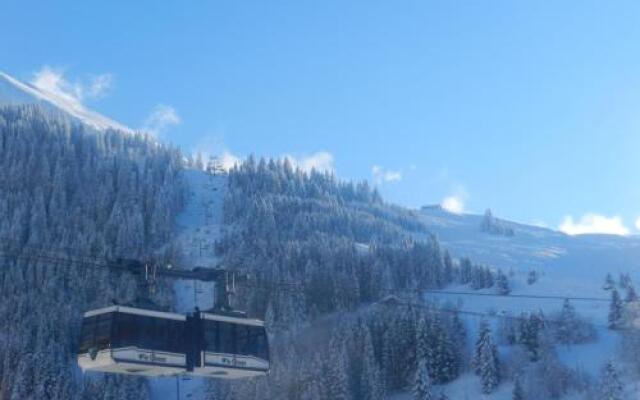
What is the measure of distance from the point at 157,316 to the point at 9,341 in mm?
92418

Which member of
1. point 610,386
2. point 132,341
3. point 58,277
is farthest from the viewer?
point 58,277

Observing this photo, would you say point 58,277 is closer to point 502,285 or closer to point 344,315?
point 344,315


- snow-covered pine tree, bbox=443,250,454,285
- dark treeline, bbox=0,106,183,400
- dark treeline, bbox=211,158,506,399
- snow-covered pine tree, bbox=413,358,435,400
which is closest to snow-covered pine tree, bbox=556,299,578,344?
dark treeline, bbox=211,158,506,399

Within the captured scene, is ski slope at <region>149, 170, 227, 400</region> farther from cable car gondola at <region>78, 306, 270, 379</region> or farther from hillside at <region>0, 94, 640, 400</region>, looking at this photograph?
cable car gondola at <region>78, 306, 270, 379</region>

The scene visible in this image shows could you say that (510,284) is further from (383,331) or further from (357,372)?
(357,372)

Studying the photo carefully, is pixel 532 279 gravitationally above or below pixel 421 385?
above

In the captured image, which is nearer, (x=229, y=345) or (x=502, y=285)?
(x=229, y=345)

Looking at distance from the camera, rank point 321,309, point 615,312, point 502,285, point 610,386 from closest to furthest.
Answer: point 610,386
point 615,312
point 321,309
point 502,285

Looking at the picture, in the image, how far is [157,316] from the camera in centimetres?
3272

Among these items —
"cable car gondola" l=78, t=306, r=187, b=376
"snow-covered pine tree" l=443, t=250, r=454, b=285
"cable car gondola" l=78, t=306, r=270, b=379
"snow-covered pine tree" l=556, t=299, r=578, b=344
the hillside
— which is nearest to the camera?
"cable car gondola" l=78, t=306, r=187, b=376

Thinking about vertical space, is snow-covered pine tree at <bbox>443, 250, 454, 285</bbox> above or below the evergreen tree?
above

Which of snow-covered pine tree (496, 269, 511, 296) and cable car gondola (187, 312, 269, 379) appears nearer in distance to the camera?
cable car gondola (187, 312, 269, 379)

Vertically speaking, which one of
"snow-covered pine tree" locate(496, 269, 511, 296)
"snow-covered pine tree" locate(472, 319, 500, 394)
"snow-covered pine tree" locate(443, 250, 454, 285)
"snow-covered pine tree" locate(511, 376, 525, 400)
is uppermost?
"snow-covered pine tree" locate(443, 250, 454, 285)

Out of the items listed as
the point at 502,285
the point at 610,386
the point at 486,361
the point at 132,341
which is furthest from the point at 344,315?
the point at 132,341
